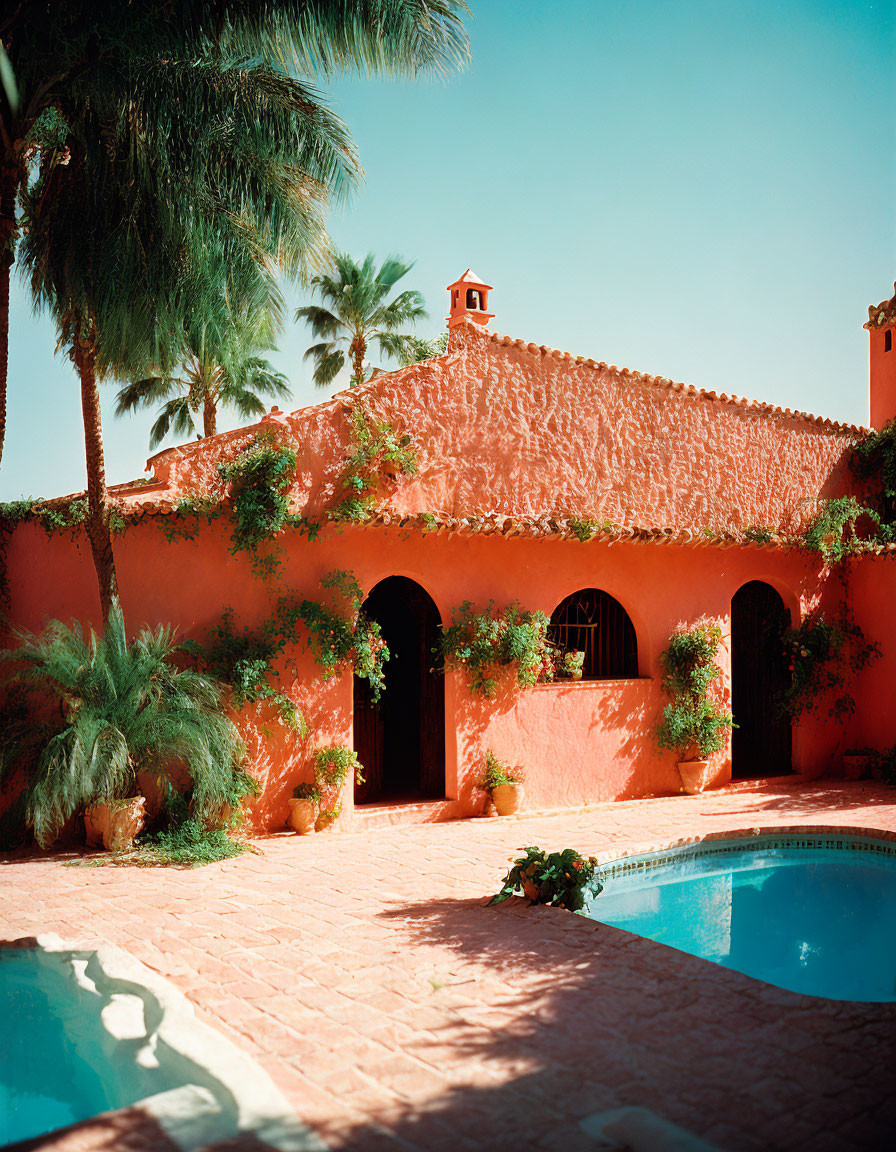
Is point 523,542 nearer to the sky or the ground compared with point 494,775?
nearer to the sky

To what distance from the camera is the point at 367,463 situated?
32.3ft

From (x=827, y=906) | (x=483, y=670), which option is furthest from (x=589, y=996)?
(x=483, y=670)

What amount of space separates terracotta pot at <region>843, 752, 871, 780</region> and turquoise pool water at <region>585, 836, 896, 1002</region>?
13.5ft

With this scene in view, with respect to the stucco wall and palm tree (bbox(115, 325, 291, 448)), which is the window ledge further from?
palm tree (bbox(115, 325, 291, 448))

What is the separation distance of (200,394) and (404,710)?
12.2m

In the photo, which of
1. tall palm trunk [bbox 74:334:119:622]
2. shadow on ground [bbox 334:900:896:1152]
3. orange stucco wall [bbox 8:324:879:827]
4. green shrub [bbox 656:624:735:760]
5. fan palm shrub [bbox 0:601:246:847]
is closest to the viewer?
shadow on ground [bbox 334:900:896:1152]

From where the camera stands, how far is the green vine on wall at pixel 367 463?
960 centimetres

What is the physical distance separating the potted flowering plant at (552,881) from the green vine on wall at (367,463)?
166 inches

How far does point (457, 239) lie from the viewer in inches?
597

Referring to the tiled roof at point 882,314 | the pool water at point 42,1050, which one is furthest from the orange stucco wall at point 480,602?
the tiled roof at point 882,314

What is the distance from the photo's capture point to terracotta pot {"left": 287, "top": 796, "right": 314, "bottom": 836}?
9.27 metres

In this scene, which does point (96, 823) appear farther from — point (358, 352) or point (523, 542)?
point (358, 352)

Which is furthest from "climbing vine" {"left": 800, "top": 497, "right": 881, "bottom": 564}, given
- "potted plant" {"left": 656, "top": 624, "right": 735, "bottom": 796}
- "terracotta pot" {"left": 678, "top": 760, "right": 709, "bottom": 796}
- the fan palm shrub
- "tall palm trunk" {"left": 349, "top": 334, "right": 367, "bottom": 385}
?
"tall palm trunk" {"left": 349, "top": 334, "right": 367, "bottom": 385}

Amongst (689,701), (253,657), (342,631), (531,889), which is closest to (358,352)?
(689,701)
